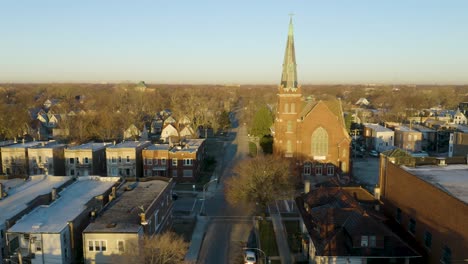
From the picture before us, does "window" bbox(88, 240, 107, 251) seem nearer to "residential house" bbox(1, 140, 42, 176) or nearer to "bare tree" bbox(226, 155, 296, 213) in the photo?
"bare tree" bbox(226, 155, 296, 213)

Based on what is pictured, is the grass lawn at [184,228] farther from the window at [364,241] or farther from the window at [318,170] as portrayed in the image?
the window at [318,170]

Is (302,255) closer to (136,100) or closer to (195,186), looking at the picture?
(195,186)

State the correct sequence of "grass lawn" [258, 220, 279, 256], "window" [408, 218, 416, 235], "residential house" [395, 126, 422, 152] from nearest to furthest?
"window" [408, 218, 416, 235], "grass lawn" [258, 220, 279, 256], "residential house" [395, 126, 422, 152]

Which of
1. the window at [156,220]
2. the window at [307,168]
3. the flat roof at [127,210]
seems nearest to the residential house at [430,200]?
the window at [307,168]

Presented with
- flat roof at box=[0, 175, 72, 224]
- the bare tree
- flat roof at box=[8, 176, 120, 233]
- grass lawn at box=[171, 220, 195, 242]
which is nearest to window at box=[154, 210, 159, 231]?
grass lawn at box=[171, 220, 195, 242]

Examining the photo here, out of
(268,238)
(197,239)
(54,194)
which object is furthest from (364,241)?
(54,194)

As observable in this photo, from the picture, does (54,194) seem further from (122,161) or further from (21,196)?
(122,161)

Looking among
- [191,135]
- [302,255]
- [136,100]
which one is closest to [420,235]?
[302,255]
